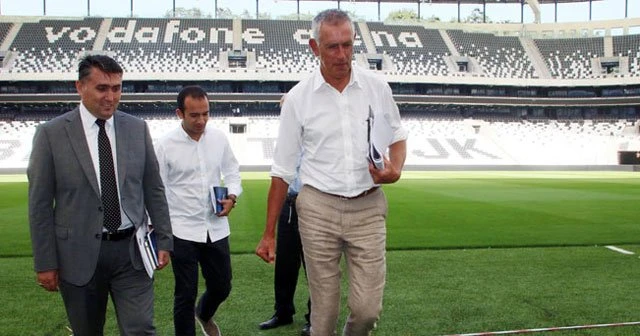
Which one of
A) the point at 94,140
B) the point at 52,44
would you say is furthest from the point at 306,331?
the point at 52,44

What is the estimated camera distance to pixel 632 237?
38.4 feet

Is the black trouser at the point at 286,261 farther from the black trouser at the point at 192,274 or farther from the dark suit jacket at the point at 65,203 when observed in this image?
the dark suit jacket at the point at 65,203

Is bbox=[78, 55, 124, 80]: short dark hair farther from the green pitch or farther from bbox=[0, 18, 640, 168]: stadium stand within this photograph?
bbox=[0, 18, 640, 168]: stadium stand

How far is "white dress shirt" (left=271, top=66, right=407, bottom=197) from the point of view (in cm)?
396

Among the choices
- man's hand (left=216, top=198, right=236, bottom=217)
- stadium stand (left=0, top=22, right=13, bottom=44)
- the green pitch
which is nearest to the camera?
man's hand (left=216, top=198, right=236, bottom=217)

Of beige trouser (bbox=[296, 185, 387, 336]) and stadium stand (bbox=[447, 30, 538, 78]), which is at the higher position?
stadium stand (bbox=[447, 30, 538, 78])

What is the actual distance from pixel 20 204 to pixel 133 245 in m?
16.9

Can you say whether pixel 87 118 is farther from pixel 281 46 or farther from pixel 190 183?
pixel 281 46

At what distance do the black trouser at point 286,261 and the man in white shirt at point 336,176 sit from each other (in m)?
1.89

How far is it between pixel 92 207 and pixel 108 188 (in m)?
0.16

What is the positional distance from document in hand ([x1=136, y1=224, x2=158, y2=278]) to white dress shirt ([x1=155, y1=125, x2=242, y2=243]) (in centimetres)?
98

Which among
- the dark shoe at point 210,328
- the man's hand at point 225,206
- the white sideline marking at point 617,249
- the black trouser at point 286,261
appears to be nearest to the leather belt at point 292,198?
the black trouser at point 286,261

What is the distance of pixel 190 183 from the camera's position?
5.25m

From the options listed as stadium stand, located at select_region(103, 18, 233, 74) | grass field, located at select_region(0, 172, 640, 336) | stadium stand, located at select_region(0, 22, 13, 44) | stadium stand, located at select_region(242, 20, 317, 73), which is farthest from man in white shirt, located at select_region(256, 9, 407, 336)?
stadium stand, located at select_region(0, 22, 13, 44)
